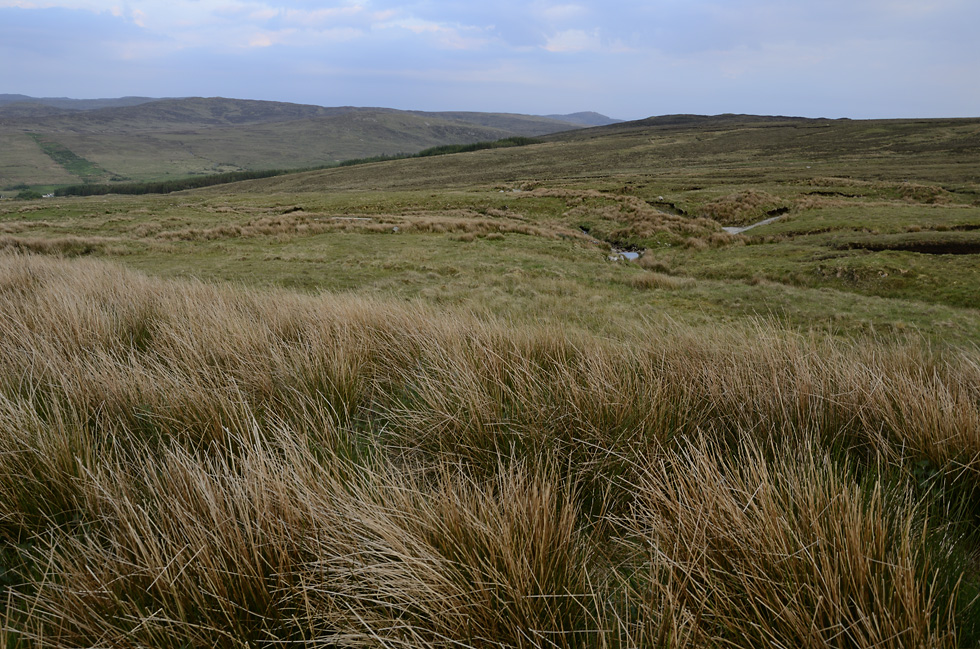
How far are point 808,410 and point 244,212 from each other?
42.0 metres

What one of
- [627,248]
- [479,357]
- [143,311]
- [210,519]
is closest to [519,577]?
[210,519]

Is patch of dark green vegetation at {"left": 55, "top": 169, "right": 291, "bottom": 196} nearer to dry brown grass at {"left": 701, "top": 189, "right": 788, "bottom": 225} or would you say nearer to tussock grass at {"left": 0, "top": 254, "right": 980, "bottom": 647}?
dry brown grass at {"left": 701, "top": 189, "right": 788, "bottom": 225}

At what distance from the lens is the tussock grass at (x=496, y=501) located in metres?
1.57

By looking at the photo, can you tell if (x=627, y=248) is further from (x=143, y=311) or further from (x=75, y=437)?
(x=75, y=437)

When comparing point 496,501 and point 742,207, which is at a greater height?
point 742,207

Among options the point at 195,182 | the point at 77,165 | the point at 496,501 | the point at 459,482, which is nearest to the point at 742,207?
the point at 496,501

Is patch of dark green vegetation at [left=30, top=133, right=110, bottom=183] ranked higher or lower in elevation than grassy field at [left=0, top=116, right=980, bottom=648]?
higher

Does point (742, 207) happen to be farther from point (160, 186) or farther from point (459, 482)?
point (160, 186)

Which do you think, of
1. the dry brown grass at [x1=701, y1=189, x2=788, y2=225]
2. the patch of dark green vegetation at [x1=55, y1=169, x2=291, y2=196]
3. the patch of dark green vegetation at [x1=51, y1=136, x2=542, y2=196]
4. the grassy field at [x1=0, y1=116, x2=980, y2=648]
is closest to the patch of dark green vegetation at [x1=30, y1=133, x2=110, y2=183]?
the patch of dark green vegetation at [x1=55, y1=169, x2=291, y2=196]

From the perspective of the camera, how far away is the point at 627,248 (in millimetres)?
24297

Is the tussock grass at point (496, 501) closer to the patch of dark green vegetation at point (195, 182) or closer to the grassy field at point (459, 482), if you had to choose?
the grassy field at point (459, 482)

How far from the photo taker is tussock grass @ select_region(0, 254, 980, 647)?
1567 mm

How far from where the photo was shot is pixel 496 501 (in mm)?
2262

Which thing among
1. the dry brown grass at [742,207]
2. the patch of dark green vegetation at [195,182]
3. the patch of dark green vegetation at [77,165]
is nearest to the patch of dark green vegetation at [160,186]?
the patch of dark green vegetation at [195,182]
